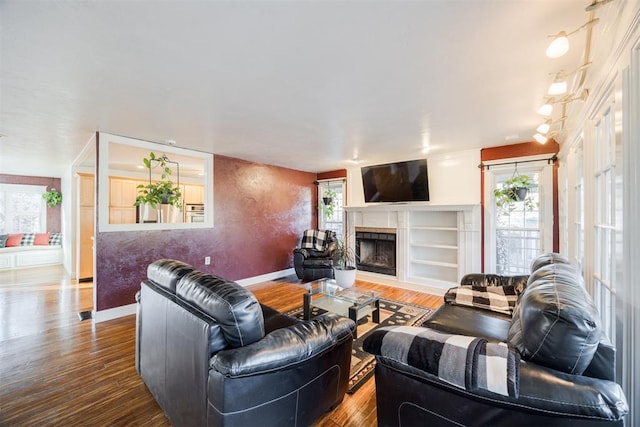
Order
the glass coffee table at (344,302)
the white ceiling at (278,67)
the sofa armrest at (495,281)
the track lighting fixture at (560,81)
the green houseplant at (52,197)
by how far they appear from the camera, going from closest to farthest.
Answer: the white ceiling at (278,67)
the track lighting fixture at (560,81)
the sofa armrest at (495,281)
the glass coffee table at (344,302)
the green houseplant at (52,197)

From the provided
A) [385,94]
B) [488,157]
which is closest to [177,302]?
[385,94]

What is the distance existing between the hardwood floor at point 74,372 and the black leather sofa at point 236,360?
307 millimetres

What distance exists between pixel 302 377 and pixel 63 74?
2616 mm

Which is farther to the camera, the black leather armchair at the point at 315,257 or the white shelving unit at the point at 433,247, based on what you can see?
the black leather armchair at the point at 315,257

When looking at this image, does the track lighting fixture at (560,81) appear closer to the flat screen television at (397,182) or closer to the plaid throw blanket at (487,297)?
the plaid throw blanket at (487,297)

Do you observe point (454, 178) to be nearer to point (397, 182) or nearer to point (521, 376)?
point (397, 182)

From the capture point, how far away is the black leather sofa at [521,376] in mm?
864

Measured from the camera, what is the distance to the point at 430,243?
465 centimetres

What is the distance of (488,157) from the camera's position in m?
3.96

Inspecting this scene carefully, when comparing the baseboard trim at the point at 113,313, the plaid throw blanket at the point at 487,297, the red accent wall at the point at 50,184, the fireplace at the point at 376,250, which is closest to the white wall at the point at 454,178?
the fireplace at the point at 376,250

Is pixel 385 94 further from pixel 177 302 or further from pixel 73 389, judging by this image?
pixel 73 389

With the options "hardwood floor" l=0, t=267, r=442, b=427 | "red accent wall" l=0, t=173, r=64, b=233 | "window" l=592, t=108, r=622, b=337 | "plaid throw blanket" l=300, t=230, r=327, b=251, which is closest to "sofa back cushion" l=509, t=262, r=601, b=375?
"window" l=592, t=108, r=622, b=337

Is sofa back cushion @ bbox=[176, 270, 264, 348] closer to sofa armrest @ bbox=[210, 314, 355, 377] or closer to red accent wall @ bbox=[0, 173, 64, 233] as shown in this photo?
sofa armrest @ bbox=[210, 314, 355, 377]

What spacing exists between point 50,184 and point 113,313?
5882 millimetres
